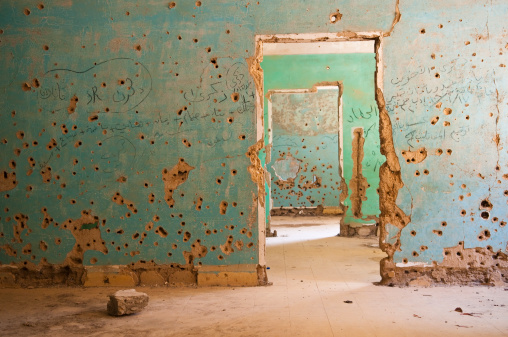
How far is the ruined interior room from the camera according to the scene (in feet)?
15.9

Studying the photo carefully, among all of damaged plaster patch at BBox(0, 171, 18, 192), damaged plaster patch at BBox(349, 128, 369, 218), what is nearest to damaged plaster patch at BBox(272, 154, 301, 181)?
damaged plaster patch at BBox(349, 128, 369, 218)

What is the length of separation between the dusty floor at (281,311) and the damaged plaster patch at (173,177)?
3.16ft

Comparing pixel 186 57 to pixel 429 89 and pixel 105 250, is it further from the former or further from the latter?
pixel 429 89

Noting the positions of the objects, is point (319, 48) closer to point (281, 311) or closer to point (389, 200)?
point (389, 200)

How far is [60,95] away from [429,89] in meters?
3.86

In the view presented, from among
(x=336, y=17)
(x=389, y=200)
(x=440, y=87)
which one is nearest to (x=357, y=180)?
(x=389, y=200)

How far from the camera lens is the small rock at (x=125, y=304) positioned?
13.1 feet

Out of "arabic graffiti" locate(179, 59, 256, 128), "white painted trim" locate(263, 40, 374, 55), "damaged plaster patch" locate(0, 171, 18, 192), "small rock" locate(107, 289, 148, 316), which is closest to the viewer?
"small rock" locate(107, 289, 148, 316)

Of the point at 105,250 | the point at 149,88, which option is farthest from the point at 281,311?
the point at 149,88

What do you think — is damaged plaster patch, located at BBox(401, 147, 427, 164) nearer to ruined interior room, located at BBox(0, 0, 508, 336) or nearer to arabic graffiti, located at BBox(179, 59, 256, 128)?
ruined interior room, located at BBox(0, 0, 508, 336)

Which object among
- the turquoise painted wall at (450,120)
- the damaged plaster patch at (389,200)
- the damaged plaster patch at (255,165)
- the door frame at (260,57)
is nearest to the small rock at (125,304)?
the door frame at (260,57)

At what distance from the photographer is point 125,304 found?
4.00 metres

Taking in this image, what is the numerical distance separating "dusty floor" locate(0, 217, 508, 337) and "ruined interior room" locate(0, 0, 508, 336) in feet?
0.35

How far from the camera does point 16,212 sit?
504 centimetres
